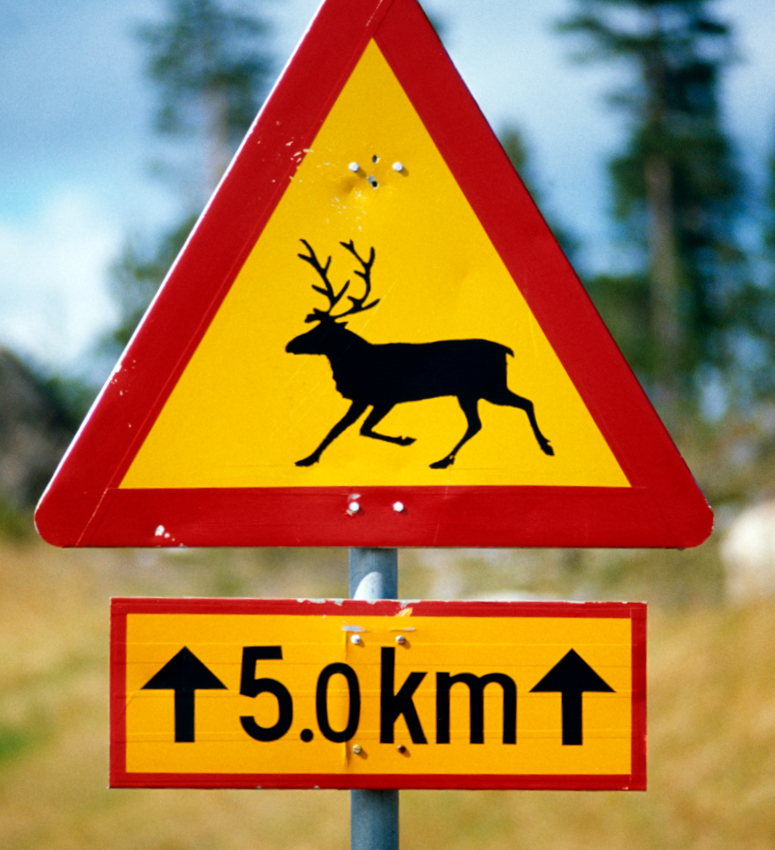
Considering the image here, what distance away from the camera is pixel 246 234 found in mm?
1429

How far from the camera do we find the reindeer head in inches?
54.3

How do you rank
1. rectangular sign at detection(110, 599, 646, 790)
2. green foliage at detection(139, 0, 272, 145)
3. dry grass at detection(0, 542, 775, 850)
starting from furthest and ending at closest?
1. green foliage at detection(139, 0, 272, 145)
2. dry grass at detection(0, 542, 775, 850)
3. rectangular sign at detection(110, 599, 646, 790)

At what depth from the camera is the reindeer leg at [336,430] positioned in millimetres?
1373

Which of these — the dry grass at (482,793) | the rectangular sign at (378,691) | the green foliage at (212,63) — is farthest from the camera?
the green foliage at (212,63)

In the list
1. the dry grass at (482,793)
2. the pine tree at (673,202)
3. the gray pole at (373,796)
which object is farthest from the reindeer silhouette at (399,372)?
the pine tree at (673,202)

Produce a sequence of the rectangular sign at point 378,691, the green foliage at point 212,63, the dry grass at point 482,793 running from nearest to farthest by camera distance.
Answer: the rectangular sign at point 378,691 < the dry grass at point 482,793 < the green foliage at point 212,63

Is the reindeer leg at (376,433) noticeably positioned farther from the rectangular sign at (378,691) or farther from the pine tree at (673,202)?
the pine tree at (673,202)

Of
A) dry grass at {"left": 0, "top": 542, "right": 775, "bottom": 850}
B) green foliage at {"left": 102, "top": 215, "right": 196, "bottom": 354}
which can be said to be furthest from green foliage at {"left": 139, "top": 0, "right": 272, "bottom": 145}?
dry grass at {"left": 0, "top": 542, "right": 775, "bottom": 850}

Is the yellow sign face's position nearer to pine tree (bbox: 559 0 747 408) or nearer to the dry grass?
the dry grass

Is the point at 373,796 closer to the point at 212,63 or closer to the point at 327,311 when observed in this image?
the point at 327,311

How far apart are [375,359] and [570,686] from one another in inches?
21.9

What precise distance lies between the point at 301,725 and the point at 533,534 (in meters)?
0.44

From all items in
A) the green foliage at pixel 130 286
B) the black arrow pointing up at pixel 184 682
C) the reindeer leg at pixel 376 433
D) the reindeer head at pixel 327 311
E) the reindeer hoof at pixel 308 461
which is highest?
the green foliage at pixel 130 286

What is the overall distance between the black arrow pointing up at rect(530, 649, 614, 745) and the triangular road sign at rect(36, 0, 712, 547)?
0.18 meters
